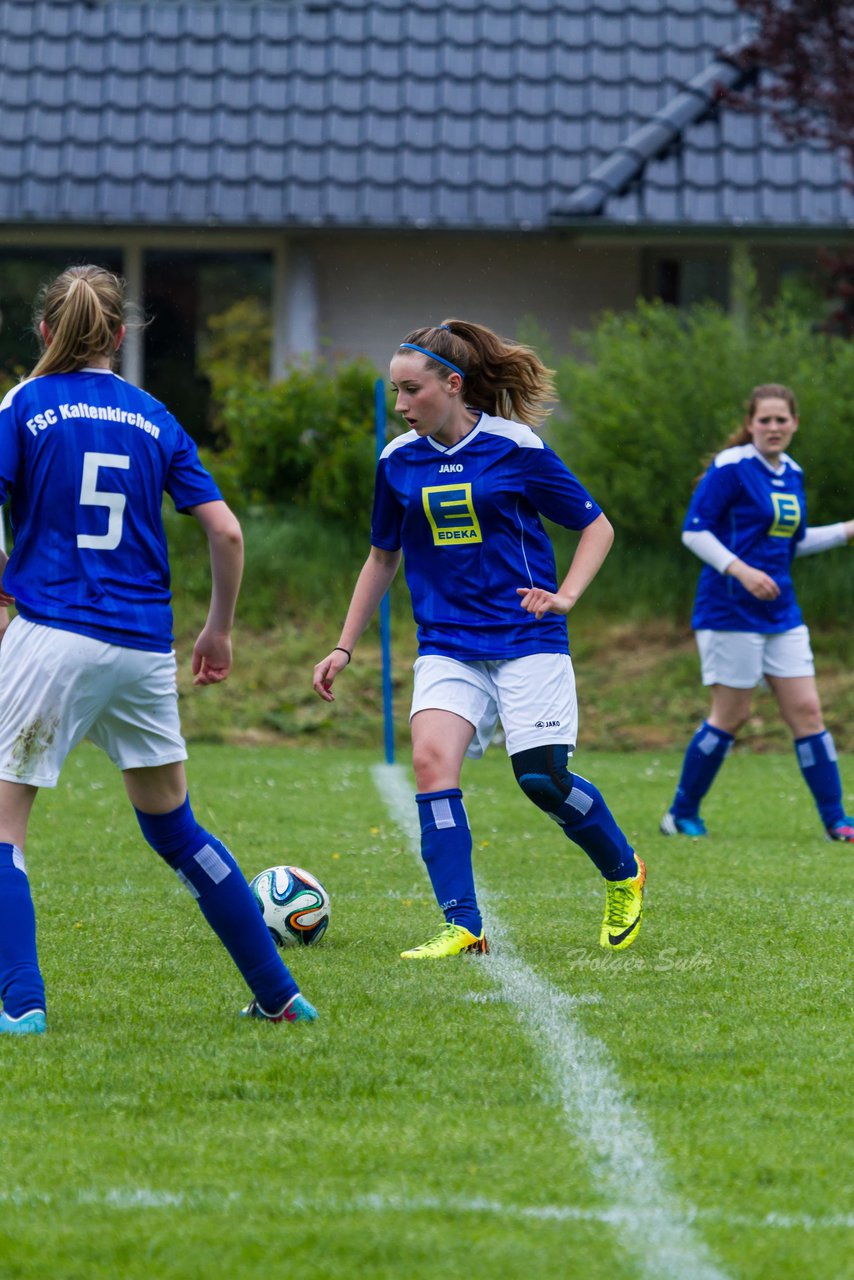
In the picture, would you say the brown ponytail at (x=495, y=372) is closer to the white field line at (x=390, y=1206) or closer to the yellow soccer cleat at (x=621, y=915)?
the yellow soccer cleat at (x=621, y=915)

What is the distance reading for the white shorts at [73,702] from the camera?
4.21m

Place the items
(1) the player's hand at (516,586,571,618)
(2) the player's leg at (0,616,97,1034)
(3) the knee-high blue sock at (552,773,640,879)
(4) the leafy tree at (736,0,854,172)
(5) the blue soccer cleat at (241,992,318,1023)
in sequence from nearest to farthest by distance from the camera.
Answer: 1. (2) the player's leg at (0,616,97,1034)
2. (5) the blue soccer cleat at (241,992,318,1023)
3. (1) the player's hand at (516,586,571,618)
4. (3) the knee-high blue sock at (552,773,640,879)
5. (4) the leafy tree at (736,0,854,172)

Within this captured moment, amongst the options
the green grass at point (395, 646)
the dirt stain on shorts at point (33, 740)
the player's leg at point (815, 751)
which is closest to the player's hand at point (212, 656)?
the dirt stain on shorts at point (33, 740)

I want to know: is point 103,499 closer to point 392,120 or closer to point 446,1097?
point 446,1097

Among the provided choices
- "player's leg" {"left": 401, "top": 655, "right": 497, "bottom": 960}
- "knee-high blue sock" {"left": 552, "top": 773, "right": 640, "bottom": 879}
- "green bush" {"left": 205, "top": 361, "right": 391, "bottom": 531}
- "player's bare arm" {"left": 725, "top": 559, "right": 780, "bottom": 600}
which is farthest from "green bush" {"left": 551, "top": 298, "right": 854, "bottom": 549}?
"player's leg" {"left": 401, "top": 655, "right": 497, "bottom": 960}

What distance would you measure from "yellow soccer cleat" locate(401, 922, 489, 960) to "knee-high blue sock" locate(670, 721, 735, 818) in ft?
11.0

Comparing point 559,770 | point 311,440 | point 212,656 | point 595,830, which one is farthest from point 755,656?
point 311,440

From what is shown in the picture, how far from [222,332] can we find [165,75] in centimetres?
262

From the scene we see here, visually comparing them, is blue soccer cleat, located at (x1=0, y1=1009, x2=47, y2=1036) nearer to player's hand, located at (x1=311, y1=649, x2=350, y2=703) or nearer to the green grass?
player's hand, located at (x1=311, y1=649, x2=350, y2=703)

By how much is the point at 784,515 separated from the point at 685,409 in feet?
21.5

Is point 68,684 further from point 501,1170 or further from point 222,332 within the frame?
point 222,332

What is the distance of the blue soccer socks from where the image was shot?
17.9 ft

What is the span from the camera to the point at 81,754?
13.1 m

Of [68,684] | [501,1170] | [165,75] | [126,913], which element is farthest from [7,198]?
[501,1170]
